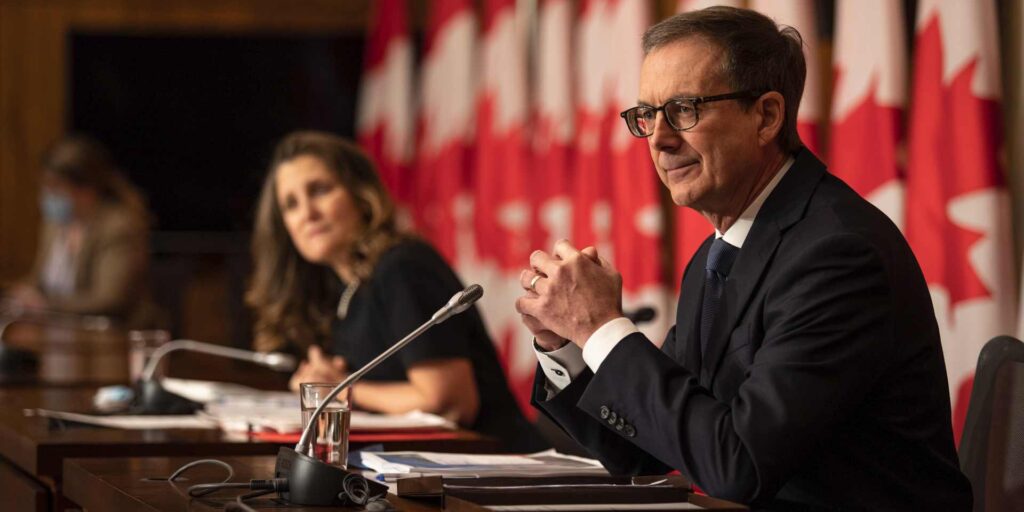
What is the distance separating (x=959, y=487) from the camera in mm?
1725

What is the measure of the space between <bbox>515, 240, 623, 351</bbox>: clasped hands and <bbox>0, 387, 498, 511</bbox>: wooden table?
0.63 meters

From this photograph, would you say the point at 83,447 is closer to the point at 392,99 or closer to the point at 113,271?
the point at 113,271

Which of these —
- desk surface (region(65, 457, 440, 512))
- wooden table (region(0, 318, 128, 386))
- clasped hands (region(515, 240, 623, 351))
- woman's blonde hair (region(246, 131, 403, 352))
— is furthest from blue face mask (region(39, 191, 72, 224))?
clasped hands (region(515, 240, 623, 351))

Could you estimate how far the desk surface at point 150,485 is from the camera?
169cm

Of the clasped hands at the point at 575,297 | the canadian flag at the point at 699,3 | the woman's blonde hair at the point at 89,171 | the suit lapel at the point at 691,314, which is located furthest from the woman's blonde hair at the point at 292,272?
the woman's blonde hair at the point at 89,171

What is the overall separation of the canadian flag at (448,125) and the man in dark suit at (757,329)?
4.31m

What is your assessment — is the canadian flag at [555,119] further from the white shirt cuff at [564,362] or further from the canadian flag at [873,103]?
the white shirt cuff at [564,362]

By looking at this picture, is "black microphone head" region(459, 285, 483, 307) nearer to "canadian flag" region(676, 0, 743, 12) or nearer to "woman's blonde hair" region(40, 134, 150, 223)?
"canadian flag" region(676, 0, 743, 12)

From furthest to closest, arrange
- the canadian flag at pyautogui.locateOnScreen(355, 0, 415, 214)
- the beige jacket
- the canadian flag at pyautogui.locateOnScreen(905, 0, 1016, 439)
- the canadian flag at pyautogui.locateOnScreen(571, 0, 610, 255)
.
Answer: the canadian flag at pyautogui.locateOnScreen(355, 0, 415, 214)
the beige jacket
the canadian flag at pyautogui.locateOnScreen(571, 0, 610, 255)
the canadian flag at pyautogui.locateOnScreen(905, 0, 1016, 439)

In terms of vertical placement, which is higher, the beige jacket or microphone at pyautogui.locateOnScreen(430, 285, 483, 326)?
microphone at pyautogui.locateOnScreen(430, 285, 483, 326)

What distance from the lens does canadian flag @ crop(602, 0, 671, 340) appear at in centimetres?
433

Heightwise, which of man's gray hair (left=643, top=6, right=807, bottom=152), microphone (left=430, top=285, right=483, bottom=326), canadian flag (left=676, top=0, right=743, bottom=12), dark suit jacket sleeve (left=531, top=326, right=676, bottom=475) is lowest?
dark suit jacket sleeve (left=531, top=326, right=676, bottom=475)

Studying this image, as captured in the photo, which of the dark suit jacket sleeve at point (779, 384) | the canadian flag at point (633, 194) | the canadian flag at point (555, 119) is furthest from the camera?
the canadian flag at point (555, 119)

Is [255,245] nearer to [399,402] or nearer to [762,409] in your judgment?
[399,402]
